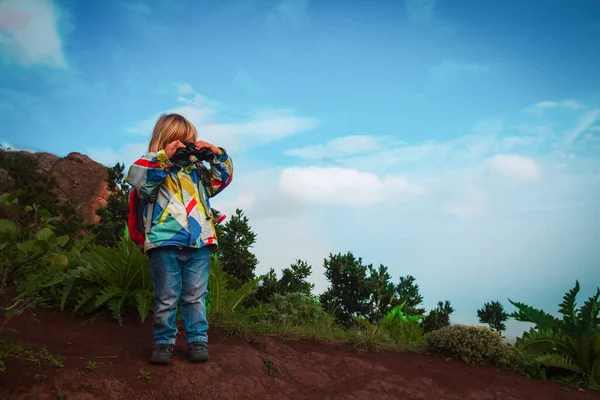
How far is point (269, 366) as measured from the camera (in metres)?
4.52

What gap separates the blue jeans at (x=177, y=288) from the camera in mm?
4219

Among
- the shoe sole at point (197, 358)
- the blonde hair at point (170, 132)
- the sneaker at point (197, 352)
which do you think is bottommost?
the shoe sole at point (197, 358)

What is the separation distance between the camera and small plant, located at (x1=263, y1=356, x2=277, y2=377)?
175 inches

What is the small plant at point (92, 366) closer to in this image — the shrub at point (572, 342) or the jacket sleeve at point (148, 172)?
the jacket sleeve at point (148, 172)

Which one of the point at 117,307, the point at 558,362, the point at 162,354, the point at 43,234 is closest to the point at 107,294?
the point at 117,307

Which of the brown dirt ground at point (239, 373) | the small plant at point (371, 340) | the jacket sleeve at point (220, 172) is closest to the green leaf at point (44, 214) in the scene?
the brown dirt ground at point (239, 373)

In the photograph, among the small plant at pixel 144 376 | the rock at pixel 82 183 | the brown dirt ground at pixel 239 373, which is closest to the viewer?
the brown dirt ground at pixel 239 373

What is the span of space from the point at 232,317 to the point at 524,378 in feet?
10.7

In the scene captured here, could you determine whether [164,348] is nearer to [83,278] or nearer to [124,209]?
[83,278]

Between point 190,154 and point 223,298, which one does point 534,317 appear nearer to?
point 223,298

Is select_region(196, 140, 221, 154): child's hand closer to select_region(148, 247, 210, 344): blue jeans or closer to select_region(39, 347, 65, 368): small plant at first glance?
select_region(148, 247, 210, 344): blue jeans

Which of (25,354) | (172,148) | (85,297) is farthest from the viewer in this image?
(85,297)

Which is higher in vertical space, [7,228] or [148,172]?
[148,172]

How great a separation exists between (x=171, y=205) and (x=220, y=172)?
60 cm
